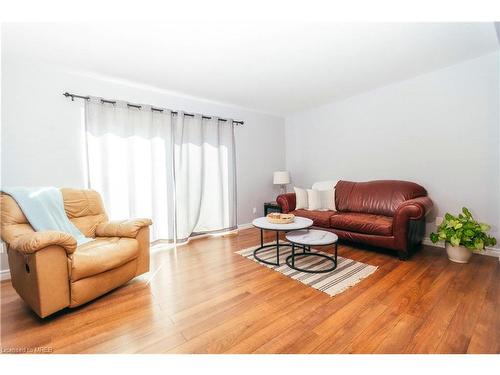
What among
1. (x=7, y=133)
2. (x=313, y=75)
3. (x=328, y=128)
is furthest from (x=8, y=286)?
(x=328, y=128)

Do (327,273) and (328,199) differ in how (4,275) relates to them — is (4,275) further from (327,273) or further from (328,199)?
(328,199)

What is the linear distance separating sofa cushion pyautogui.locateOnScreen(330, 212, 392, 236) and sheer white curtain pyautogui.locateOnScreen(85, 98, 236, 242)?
5.91 feet

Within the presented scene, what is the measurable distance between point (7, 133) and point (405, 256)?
447cm

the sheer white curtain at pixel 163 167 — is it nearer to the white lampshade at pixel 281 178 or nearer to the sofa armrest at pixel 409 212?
the white lampshade at pixel 281 178

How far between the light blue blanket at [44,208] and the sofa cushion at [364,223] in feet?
9.54

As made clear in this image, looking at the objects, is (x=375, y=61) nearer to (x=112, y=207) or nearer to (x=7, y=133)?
(x=112, y=207)

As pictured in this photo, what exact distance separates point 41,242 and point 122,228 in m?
0.69

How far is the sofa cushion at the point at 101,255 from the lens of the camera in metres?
1.64

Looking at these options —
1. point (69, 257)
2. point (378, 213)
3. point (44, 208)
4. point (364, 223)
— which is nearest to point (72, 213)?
point (44, 208)

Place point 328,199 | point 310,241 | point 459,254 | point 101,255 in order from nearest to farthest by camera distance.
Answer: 1. point 101,255
2. point 310,241
3. point 459,254
4. point 328,199

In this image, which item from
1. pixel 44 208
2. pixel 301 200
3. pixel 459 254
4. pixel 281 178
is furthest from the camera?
pixel 281 178

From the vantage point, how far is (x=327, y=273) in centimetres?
225

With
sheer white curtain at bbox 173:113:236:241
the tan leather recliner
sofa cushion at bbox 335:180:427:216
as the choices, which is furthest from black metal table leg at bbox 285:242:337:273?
sheer white curtain at bbox 173:113:236:241

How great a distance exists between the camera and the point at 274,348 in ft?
4.22
